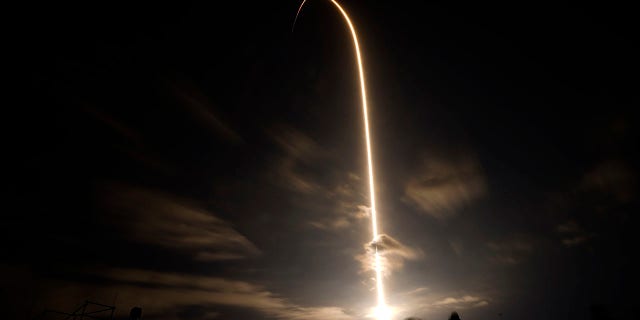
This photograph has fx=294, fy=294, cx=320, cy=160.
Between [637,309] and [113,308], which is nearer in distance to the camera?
[113,308]

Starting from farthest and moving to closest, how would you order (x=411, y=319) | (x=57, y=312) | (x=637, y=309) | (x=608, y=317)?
(x=637, y=309), (x=608, y=317), (x=57, y=312), (x=411, y=319)

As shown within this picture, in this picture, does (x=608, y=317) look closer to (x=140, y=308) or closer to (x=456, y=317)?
(x=456, y=317)

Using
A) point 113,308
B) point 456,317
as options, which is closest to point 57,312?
point 113,308

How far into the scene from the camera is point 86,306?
49906mm

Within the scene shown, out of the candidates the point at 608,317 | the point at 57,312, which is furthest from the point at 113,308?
the point at 608,317

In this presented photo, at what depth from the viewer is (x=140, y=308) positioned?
5362cm

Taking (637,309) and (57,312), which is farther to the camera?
(637,309)

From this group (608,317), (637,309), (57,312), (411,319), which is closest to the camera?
(411,319)

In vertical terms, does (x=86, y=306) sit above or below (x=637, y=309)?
below

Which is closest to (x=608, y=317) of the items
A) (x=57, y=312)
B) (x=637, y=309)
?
(x=637, y=309)

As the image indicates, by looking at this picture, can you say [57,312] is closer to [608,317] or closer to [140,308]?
[140,308]

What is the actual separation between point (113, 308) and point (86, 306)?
416 cm

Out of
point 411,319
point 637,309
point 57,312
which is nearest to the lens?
point 411,319

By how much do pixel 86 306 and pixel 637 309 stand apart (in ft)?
331
